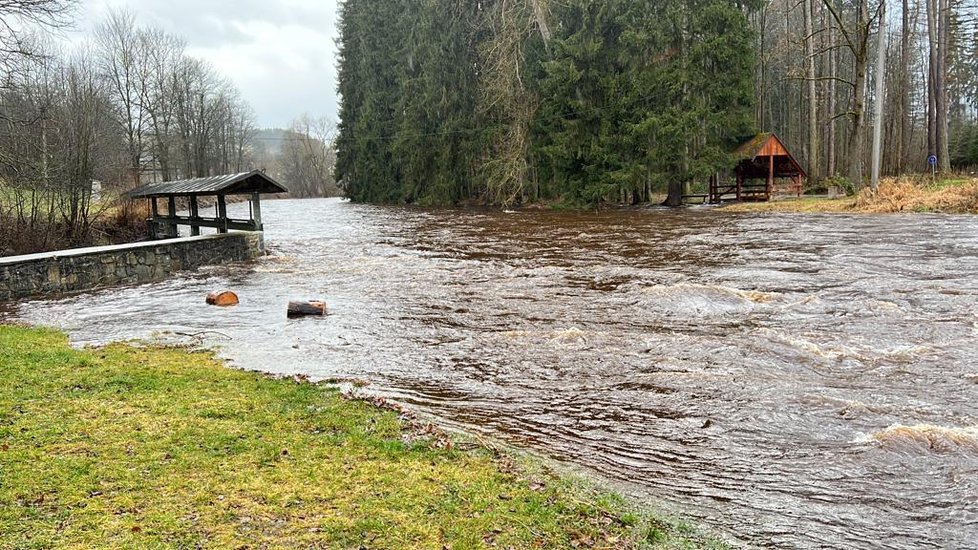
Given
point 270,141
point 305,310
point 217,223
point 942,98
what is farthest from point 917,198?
point 270,141

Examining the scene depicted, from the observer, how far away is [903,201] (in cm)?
2116

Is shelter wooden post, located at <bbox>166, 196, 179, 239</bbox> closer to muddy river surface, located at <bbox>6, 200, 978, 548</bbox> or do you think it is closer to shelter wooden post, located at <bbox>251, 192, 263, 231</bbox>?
shelter wooden post, located at <bbox>251, 192, 263, 231</bbox>

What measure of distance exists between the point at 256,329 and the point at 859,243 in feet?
42.1

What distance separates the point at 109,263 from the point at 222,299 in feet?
13.4

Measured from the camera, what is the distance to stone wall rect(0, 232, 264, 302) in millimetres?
11656

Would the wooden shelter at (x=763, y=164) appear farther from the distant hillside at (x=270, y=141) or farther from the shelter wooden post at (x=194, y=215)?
the distant hillside at (x=270, y=141)

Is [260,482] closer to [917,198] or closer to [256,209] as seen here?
[256,209]

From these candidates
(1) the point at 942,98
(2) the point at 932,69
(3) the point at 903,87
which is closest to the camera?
(1) the point at 942,98

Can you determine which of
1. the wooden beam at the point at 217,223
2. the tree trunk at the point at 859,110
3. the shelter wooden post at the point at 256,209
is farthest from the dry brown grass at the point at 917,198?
the wooden beam at the point at 217,223

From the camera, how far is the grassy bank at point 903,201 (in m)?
19.4

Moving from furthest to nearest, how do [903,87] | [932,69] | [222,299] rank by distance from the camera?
1. [903,87]
2. [932,69]
3. [222,299]

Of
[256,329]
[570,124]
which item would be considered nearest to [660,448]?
[256,329]

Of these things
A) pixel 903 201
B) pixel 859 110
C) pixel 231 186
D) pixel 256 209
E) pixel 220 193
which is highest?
pixel 859 110

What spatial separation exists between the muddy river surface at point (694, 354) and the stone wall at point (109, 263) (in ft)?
2.62
